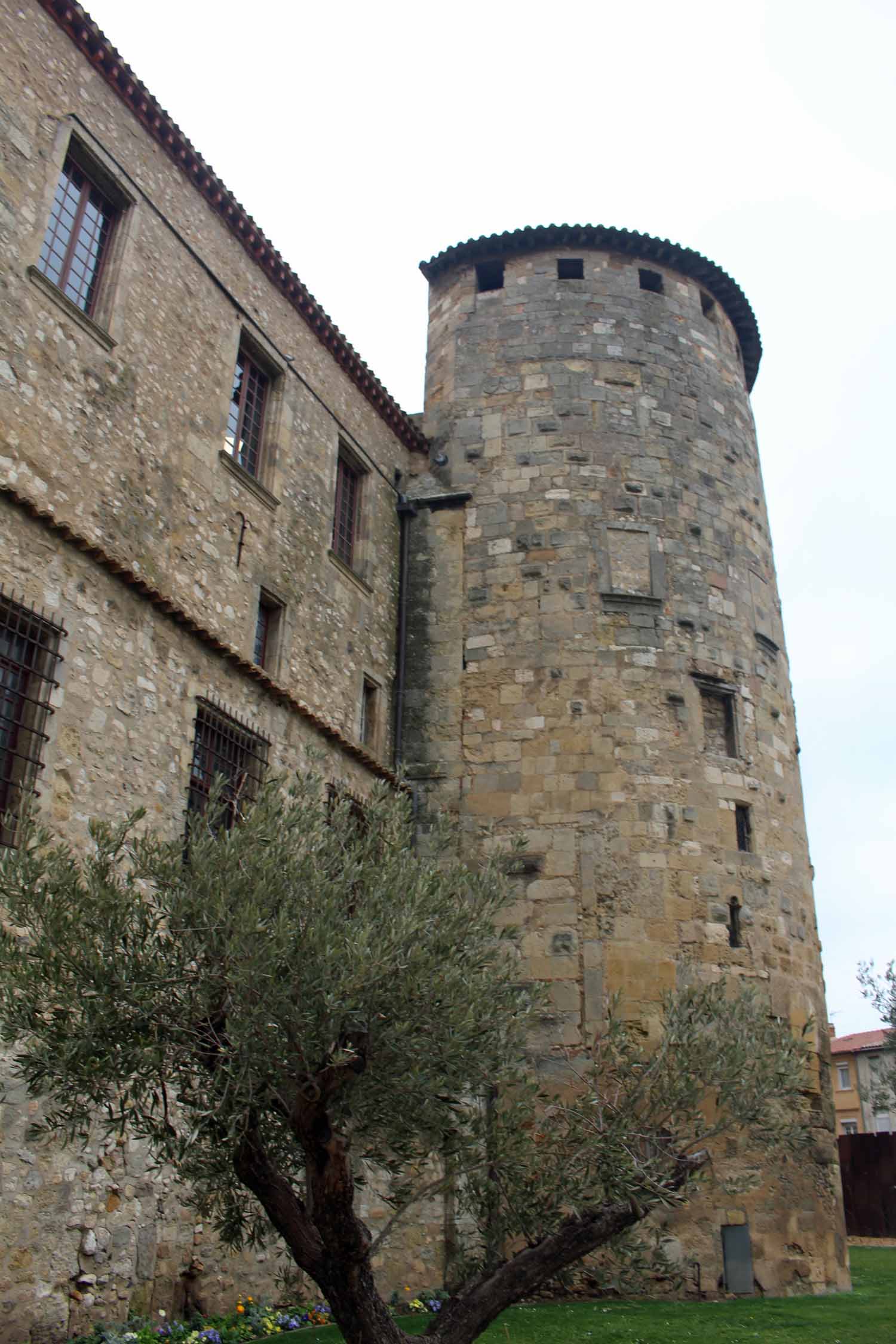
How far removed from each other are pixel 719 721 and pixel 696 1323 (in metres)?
6.65

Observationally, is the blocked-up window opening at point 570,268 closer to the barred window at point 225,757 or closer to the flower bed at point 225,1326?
the barred window at point 225,757

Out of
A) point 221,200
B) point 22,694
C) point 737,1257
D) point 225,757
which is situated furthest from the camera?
point 221,200

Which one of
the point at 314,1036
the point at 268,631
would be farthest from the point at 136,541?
the point at 314,1036

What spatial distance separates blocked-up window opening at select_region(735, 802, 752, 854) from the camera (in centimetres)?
1373

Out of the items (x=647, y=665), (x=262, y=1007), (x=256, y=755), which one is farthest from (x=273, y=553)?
(x=262, y=1007)

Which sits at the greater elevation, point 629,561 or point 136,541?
point 629,561

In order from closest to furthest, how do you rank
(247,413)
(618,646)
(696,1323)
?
(696,1323) < (247,413) < (618,646)

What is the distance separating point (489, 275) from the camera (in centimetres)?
1734

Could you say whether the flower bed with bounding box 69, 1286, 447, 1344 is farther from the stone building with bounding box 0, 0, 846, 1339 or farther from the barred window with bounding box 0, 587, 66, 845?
the barred window with bounding box 0, 587, 66, 845

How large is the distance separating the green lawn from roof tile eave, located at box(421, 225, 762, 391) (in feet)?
42.8

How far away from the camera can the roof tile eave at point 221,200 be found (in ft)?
34.4

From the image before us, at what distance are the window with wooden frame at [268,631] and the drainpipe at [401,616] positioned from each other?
2.44 metres

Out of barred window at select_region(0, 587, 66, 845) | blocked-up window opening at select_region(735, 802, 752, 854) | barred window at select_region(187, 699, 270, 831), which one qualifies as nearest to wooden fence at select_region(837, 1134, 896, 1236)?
blocked-up window opening at select_region(735, 802, 752, 854)

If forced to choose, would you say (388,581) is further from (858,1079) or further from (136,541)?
(858,1079)
